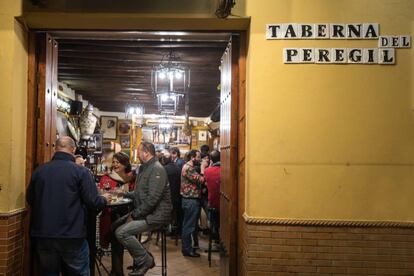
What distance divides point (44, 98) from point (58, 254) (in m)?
1.57

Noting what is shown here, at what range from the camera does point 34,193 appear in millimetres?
3506

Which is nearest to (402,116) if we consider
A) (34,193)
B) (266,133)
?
(266,133)

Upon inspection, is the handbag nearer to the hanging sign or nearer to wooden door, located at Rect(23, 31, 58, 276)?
wooden door, located at Rect(23, 31, 58, 276)

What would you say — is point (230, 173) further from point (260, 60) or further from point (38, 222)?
point (38, 222)

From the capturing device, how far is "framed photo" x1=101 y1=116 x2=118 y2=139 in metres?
14.1

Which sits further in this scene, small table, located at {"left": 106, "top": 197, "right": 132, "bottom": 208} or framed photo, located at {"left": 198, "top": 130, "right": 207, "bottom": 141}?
framed photo, located at {"left": 198, "top": 130, "right": 207, "bottom": 141}

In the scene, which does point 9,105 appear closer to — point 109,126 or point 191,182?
point 191,182

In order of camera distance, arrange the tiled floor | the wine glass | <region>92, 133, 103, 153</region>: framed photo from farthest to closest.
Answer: <region>92, 133, 103, 153</region>: framed photo, the tiled floor, the wine glass

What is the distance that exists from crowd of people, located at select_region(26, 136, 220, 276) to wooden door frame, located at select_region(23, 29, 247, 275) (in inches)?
13.0

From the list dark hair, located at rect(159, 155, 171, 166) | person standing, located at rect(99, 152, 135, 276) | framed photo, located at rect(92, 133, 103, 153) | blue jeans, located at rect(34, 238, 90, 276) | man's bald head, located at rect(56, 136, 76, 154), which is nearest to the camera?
blue jeans, located at rect(34, 238, 90, 276)

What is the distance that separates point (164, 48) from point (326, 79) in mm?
3229

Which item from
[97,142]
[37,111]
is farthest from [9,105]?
[97,142]

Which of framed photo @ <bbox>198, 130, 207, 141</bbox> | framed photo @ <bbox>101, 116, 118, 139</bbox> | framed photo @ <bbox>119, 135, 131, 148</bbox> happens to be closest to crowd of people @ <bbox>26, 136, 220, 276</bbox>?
framed photo @ <bbox>119, 135, 131, 148</bbox>

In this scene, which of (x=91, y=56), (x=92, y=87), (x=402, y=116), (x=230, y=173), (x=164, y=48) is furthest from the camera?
(x=92, y=87)
